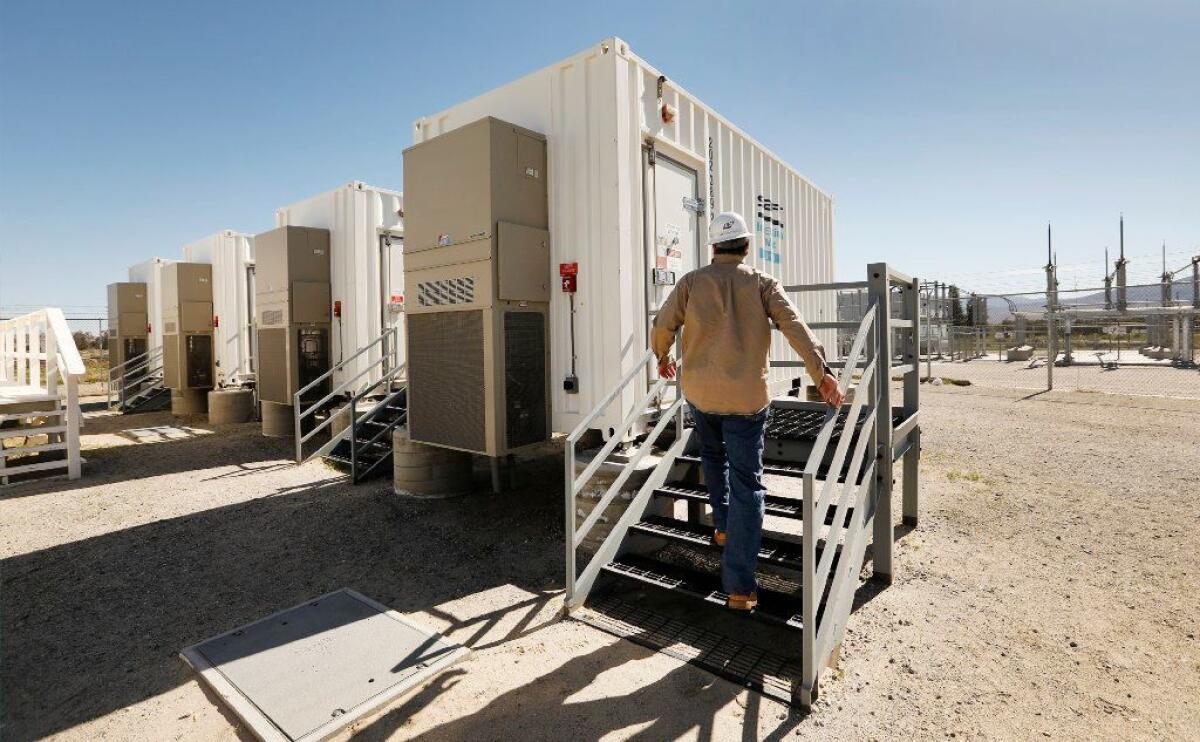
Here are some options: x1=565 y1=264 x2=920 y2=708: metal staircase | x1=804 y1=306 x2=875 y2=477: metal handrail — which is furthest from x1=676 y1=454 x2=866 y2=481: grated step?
x1=804 y1=306 x2=875 y2=477: metal handrail

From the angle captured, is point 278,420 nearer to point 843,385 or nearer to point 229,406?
point 229,406

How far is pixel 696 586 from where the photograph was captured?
329 cm

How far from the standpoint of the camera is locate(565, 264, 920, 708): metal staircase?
9.05 ft

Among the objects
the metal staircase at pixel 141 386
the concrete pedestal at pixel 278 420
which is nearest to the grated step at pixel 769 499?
the concrete pedestal at pixel 278 420

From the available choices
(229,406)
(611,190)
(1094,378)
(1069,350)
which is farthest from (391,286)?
(1069,350)

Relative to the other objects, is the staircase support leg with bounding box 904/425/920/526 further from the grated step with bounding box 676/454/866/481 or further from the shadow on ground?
the shadow on ground

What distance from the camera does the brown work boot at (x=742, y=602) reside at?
302 centimetres

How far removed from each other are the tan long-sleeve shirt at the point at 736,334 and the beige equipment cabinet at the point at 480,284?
2.00m

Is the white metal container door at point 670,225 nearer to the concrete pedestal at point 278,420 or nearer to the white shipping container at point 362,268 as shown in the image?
the white shipping container at point 362,268

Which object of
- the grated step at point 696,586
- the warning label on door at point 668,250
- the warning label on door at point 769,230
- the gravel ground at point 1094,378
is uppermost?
the warning label on door at point 769,230

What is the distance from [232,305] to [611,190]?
398 inches

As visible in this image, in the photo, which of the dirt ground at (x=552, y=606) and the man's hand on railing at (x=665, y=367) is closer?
the dirt ground at (x=552, y=606)

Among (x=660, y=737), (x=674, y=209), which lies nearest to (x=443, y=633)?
(x=660, y=737)

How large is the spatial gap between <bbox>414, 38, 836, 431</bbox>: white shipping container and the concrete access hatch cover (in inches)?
84.8
